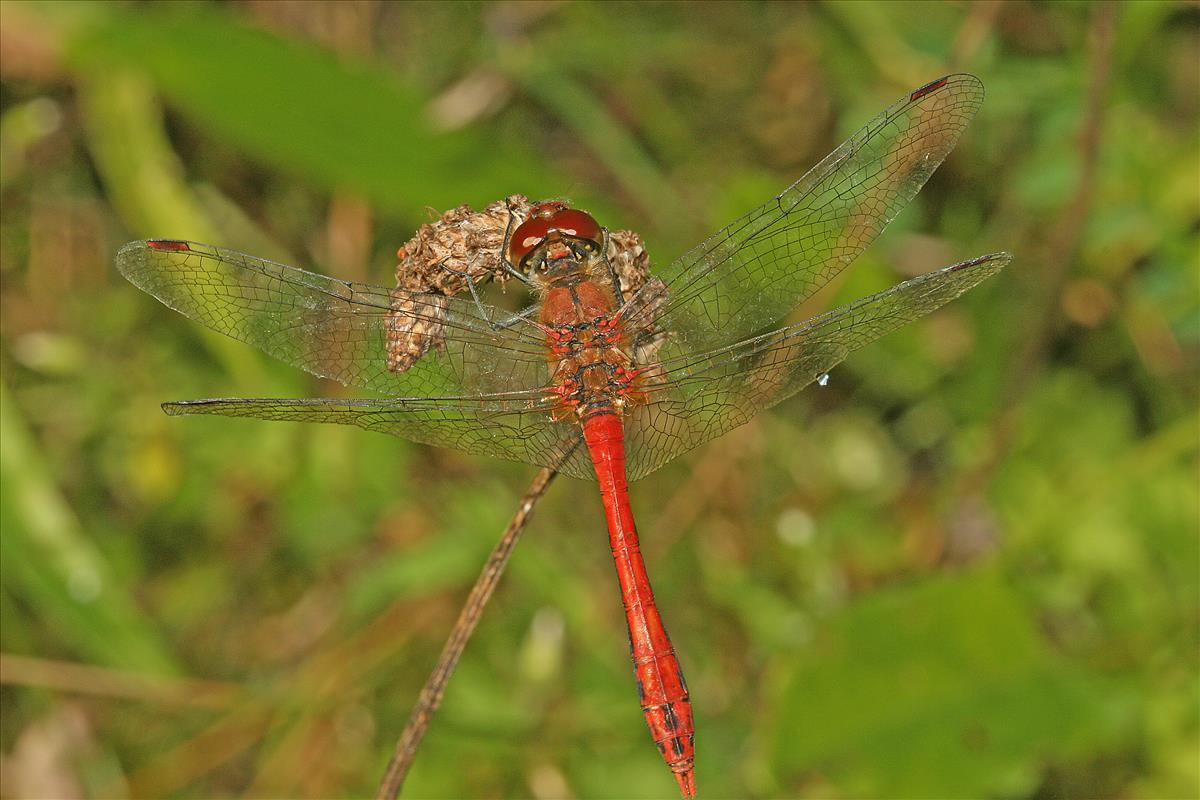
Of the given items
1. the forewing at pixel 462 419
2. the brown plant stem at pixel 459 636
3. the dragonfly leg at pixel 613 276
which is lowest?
the brown plant stem at pixel 459 636

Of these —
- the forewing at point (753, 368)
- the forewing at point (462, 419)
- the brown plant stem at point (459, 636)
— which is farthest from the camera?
the forewing at point (753, 368)

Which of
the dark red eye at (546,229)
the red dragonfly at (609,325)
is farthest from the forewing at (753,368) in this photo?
the dark red eye at (546,229)

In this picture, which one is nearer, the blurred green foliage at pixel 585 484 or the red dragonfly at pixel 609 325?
the red dragonfly at pixel 609 325

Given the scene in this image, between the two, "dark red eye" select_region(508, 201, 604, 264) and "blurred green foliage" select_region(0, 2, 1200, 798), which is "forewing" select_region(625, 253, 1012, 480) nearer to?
"dark red eye" select_region(508, 201, 604, 264)

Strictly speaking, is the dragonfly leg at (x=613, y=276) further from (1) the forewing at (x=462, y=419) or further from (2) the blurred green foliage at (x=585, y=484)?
(2) the blurred green foliage at (x=585, y=484)

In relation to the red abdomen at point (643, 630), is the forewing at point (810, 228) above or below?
above

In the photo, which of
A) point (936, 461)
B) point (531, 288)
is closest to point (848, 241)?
point (531, 288)

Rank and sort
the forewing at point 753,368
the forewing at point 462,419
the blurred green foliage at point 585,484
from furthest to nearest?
the blurred green foliage at point 585,484 → the forewing at point 753,368 → the forewing at point 462,419

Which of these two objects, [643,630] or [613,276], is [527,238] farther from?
[643,630]
